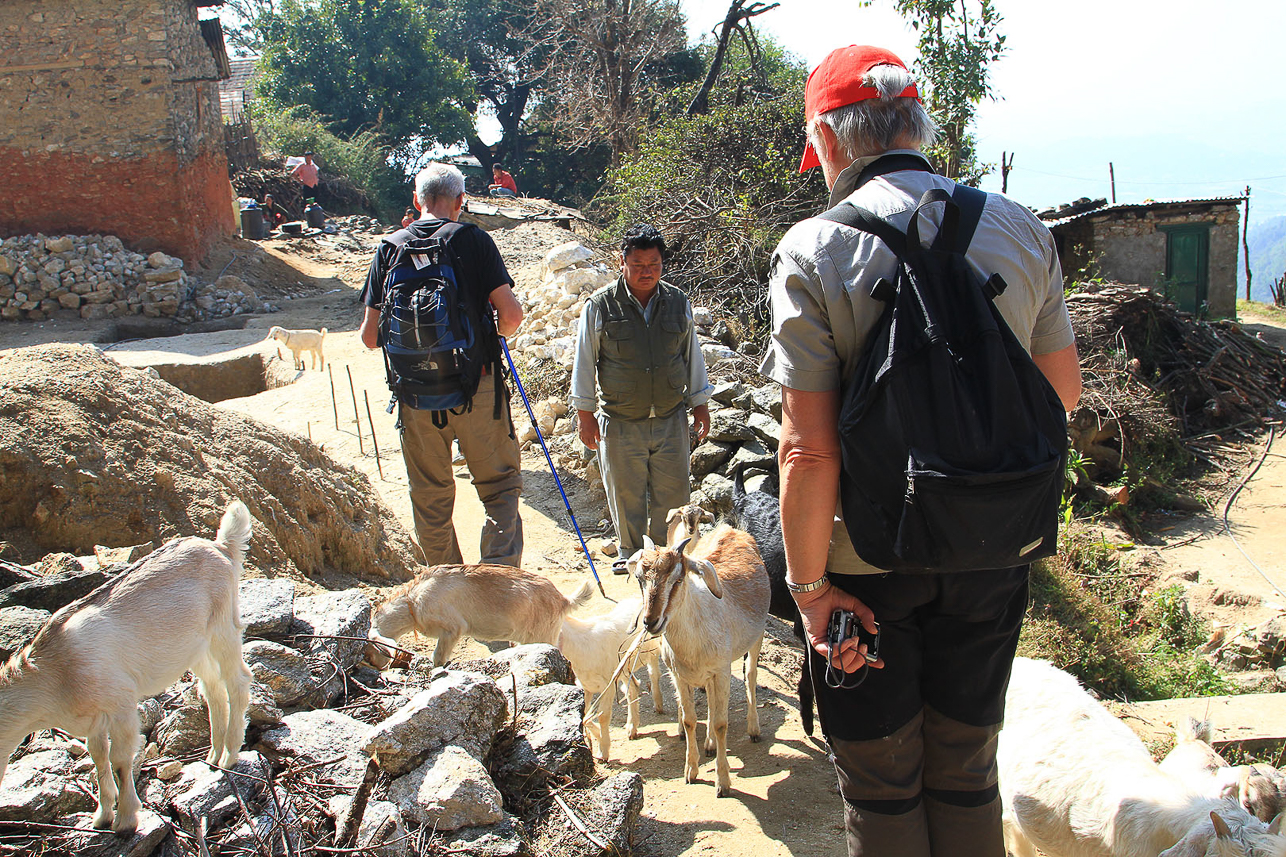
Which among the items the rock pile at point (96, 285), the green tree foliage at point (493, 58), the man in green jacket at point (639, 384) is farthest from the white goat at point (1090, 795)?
the green tree foliage at point (493, 58)

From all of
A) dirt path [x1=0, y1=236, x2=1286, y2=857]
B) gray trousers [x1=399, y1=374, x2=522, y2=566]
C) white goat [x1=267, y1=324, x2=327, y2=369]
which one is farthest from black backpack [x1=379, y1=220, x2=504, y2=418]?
white goat [x1=267, y1=324, x2=327, y2=369]

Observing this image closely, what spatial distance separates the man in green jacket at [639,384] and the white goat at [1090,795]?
2299 millimetres

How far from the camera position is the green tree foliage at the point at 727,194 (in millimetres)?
10664

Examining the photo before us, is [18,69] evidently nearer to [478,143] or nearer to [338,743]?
[338,743]

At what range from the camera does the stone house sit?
16.5m

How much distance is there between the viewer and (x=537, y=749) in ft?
10.5

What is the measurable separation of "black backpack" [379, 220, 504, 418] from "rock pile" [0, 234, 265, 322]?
12929 mm

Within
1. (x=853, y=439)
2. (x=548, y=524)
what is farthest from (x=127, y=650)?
(x=548, y=524)

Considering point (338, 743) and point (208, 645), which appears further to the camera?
point (338, 743)

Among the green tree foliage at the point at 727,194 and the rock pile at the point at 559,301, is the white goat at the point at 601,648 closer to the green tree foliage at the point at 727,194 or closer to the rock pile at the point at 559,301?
the rock pile at the point at 559,301

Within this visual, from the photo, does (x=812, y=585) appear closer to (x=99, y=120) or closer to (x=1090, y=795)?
(x=1090, y=795)

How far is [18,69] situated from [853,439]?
62.6ft

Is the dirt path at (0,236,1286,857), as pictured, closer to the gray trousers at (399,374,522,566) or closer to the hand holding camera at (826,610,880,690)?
the gray trousers at (399,374,522,566)

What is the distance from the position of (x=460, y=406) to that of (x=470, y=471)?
18.4 inches
